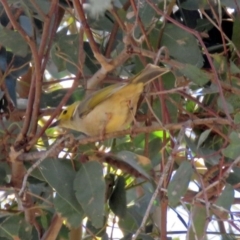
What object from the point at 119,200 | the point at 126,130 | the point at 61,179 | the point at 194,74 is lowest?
the point at 119,200

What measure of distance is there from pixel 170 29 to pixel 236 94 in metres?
0.21

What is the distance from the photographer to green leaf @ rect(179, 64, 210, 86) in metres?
1.20

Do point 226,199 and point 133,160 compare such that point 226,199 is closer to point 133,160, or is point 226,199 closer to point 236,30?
point 133,160

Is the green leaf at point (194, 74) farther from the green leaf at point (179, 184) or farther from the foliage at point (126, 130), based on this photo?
the green leaf at point (179, 184)

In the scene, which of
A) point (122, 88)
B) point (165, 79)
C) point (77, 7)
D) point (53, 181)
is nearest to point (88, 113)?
point (122, 88)

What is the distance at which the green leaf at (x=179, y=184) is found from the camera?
1.03m

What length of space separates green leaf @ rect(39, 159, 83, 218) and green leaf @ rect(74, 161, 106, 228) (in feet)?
0.08

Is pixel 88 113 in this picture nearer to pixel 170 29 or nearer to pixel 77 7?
pixel 170 29

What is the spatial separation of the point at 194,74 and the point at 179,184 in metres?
0.27

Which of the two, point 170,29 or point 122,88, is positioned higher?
point 170,29

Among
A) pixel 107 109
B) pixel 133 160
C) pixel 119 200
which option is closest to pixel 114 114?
pixel 107 109

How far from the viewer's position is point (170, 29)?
137 cm

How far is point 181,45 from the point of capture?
135 cm

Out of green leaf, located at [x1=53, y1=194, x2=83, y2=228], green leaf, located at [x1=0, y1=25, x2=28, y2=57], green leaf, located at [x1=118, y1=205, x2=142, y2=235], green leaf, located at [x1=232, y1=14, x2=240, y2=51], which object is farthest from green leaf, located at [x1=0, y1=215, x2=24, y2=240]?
green leaf, located at [x1=232, y1=14, x2=240, y2=51]
